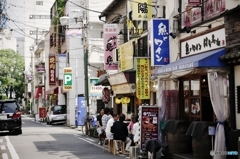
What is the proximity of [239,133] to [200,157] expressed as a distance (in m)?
1.52

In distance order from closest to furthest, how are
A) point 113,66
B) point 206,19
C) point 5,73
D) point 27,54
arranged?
point 206,19 < point 113,66 < point 5,73 < point 27,54

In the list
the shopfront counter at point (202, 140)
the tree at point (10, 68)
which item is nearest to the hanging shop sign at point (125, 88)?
the shopfront counter at point (202, 140)

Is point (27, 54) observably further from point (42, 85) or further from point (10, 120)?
point (10, 120)

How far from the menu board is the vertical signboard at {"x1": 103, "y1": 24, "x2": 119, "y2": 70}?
1248 centimetres

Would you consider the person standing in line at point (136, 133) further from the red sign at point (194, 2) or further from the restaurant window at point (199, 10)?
the red sign at point (194, 2)

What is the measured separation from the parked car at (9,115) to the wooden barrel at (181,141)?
14085 millimetres

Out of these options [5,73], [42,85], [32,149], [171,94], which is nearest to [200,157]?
[171,94]

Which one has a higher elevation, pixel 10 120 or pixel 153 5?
pixel 153 5

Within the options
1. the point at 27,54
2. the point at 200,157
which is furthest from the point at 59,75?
the point at 27,54

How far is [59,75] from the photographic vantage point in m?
47.8

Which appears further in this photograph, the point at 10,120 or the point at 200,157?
the point at 10,120

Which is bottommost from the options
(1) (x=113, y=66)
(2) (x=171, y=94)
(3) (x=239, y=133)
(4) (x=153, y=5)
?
(3) (x=239, y=133)

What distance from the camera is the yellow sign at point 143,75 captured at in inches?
813

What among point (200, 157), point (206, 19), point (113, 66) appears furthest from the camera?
point (113, 66)
